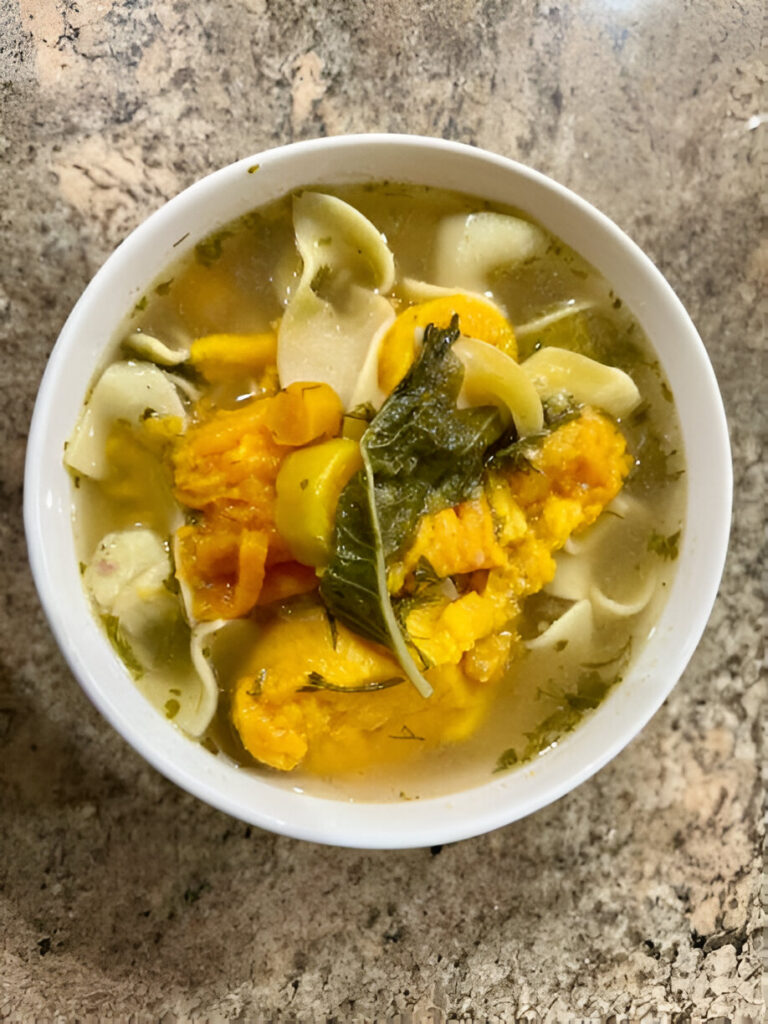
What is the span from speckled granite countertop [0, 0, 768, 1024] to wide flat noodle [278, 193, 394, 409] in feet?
1.59

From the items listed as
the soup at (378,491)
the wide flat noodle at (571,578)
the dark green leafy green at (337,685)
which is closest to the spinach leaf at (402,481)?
the soup at (378,491)

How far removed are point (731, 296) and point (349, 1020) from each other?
2449 mm

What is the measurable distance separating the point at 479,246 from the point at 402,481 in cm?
68

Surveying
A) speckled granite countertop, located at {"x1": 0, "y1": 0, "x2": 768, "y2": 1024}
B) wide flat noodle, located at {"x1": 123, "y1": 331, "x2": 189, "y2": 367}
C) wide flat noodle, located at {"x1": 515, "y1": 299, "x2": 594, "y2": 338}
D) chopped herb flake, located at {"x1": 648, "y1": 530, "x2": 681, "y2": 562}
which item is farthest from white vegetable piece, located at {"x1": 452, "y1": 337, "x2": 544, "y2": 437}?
speckled granite countertop, located at {"x1": 0, "y1": 0, "x2": 768, "y2": 1024}

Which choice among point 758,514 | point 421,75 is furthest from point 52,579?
point 758,514

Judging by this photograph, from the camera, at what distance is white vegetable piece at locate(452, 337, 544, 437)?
208 cm

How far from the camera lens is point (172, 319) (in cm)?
218

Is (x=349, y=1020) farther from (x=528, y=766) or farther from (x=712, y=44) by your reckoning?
(x=712, y=44)

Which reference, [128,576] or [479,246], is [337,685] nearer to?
[128,576]

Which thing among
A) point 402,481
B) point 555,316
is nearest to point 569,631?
point 402,481

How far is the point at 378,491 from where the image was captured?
1.99 m

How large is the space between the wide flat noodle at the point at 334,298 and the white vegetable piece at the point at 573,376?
409mm

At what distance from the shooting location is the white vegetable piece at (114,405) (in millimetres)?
2072

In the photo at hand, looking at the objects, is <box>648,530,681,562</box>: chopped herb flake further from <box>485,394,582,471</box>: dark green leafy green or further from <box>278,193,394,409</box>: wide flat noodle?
<box>278,193,394,409</box>: wide flat noodle
